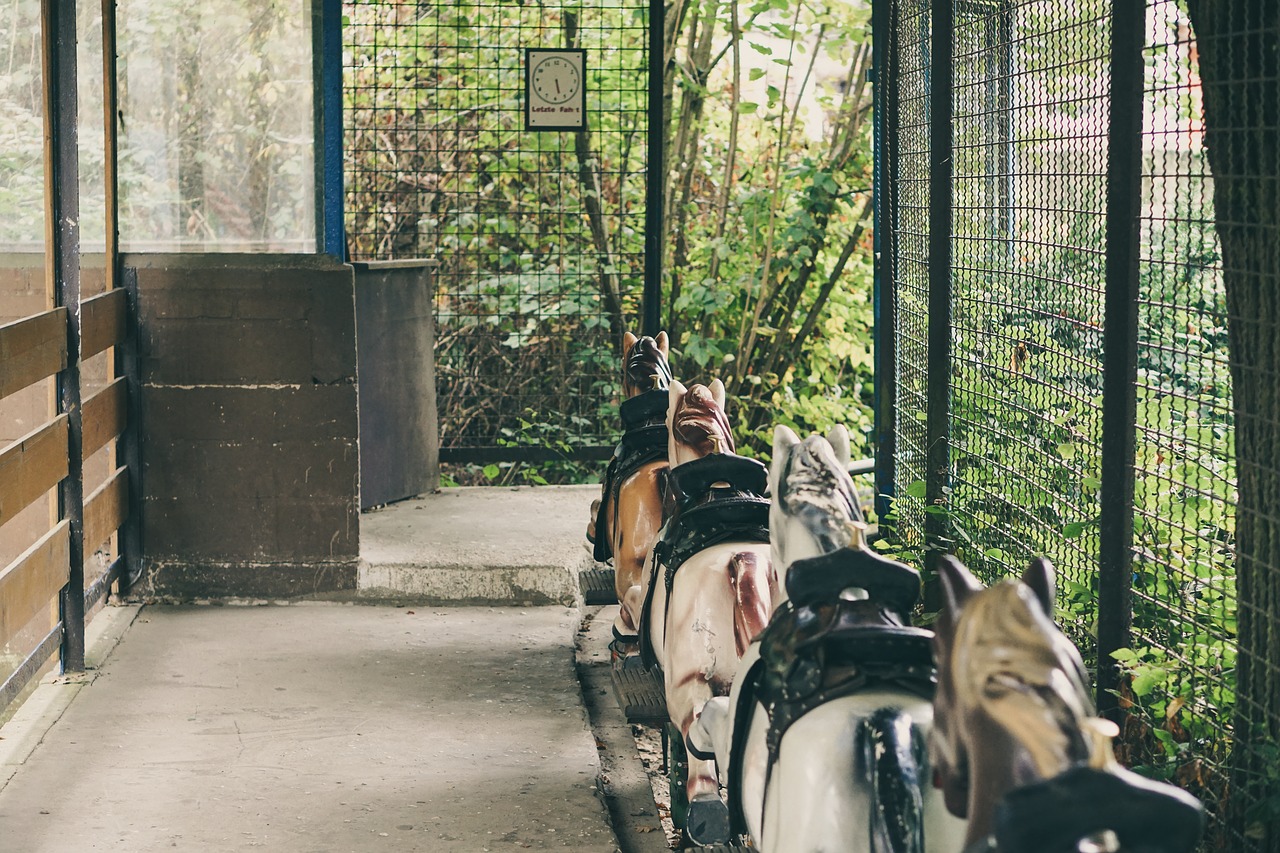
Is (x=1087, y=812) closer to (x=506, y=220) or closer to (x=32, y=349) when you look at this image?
(x=32, y=349)

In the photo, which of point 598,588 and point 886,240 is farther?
point 886,240

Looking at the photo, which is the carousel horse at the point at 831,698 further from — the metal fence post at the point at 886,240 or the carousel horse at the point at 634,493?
the metal fence post at the point at 886,240

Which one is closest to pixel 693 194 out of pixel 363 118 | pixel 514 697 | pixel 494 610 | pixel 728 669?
pixel 363 118

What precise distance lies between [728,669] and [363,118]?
7813 millimetres

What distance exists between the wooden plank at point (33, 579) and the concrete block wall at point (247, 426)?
123 centimetres

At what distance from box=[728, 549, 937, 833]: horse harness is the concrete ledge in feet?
14.1

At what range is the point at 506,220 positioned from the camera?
32.3 ft

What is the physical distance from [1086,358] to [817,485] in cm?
203

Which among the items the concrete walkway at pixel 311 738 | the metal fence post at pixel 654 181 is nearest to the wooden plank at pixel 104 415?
the concrete walkway at pixel 311 738

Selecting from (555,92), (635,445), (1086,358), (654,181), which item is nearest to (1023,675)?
(1086,358)

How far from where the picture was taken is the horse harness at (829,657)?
7.63ft

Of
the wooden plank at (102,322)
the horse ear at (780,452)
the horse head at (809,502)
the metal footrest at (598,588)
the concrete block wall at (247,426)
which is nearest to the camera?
the horse head at (809,502)

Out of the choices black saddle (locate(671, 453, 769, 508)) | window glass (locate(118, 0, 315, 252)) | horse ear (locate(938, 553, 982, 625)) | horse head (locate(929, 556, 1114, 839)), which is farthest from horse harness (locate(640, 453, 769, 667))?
window glass (locate(118, 0, 315, 252))

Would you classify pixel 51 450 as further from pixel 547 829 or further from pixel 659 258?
pixel 659 258
